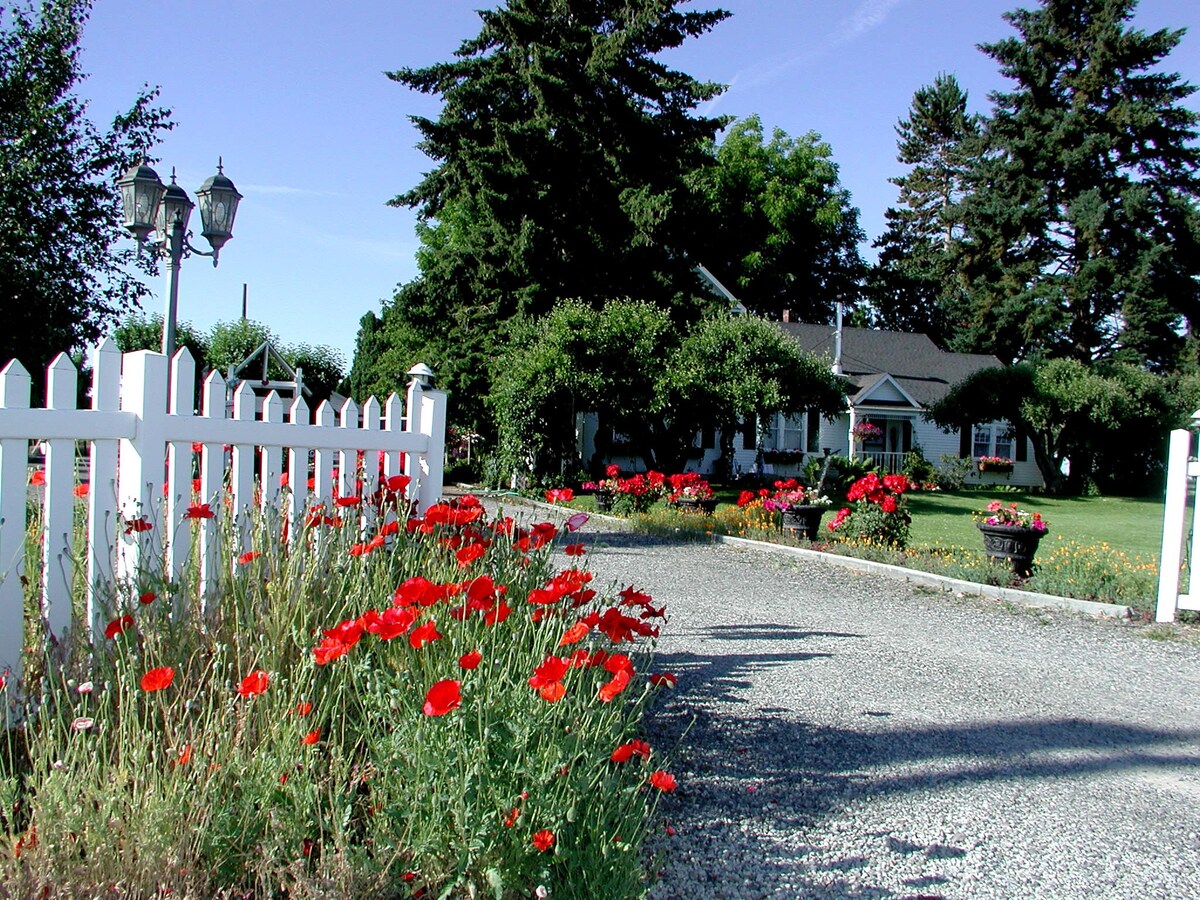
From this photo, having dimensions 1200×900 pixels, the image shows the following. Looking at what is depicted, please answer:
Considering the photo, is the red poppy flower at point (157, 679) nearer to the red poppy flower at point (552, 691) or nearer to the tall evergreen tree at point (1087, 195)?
the red poppy flower at point (552, 691)

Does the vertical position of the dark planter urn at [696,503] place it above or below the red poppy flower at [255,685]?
below

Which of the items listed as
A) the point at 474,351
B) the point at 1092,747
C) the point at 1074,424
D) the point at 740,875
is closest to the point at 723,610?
the point at 1092,747

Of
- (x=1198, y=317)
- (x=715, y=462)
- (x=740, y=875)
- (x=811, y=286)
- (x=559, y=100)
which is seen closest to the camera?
(x=740, y=875)

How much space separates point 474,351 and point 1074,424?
64.4 feet

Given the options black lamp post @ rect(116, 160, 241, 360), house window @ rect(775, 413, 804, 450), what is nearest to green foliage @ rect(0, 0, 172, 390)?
black lamp post @ rect(116, 160, 241, 360)

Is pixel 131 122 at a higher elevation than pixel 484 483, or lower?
higher

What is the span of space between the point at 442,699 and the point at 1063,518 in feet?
68.8

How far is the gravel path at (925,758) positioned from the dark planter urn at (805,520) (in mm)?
4497

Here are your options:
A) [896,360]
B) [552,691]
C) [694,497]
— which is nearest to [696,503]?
[694,497]

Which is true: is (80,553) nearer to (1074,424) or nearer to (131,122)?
(131,122)

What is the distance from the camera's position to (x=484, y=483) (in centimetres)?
2300

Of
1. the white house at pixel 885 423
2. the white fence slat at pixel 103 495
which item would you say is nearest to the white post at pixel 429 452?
the white fence slat at pixel 103 495

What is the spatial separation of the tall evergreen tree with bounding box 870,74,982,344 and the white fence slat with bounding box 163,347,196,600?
1795 inches

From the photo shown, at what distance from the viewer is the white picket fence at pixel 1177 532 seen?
642cm
